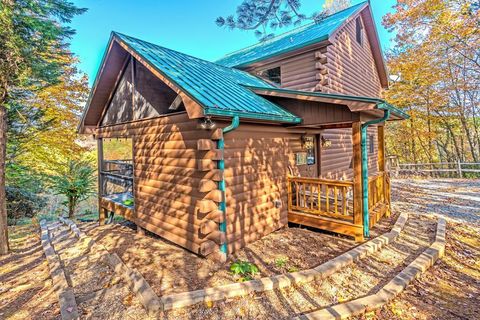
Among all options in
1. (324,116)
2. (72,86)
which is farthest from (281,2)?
(72,86)

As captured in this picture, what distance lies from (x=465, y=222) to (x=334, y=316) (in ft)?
20.5

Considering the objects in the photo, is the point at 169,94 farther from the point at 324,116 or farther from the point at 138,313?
the point at 138,313

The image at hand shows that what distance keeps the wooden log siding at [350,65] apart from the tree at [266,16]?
245 cm

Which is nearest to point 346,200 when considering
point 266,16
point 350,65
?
point 266,16

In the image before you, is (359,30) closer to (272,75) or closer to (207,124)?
(272,75)

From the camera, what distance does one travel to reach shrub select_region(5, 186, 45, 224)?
35.3 feet

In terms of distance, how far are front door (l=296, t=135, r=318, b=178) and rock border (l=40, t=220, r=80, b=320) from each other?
571cm

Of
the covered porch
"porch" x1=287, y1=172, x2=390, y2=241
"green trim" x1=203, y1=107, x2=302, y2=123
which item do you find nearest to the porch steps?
"porch" x1=287, y1=172, x2=390, y2=241

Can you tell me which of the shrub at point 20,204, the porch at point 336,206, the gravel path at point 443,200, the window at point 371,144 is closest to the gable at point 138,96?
the porch at point 336,206

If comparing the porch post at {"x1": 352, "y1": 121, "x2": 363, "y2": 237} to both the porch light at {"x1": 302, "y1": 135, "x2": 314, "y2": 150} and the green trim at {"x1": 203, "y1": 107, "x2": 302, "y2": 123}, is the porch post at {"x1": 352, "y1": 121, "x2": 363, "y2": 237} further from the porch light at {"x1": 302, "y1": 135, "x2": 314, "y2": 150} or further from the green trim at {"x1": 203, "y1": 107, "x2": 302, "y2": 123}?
the porch light at {"x1": 302, "y1": 135, "x2": 314, "y2": 150}

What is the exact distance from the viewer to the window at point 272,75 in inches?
400

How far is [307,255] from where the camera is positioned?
4.83m

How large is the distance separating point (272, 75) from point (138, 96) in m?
5.91

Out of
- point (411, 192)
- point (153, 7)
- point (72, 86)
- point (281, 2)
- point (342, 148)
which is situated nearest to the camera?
point (281, 2)
